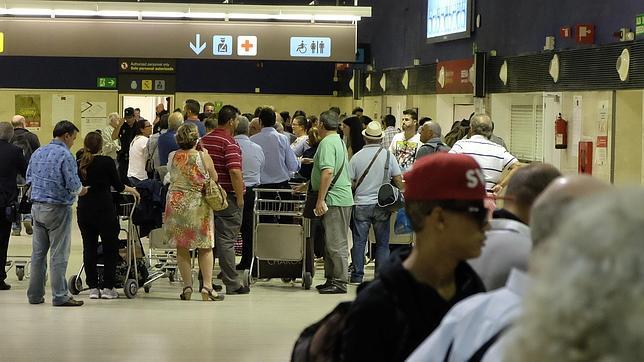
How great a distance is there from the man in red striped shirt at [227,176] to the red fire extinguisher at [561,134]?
364cm

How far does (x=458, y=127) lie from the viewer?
464 inches

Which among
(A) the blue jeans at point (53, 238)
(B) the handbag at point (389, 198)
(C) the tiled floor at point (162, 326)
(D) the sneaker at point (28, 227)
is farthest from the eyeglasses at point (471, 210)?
(D) the sneaker at point (28, 227)

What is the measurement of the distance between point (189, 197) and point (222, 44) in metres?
6.51

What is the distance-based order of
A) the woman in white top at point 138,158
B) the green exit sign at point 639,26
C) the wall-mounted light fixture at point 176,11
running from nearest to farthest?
the green exit sign at point 639,26
the woman in white top at point 138,158
the wall-mounted light fixture at point 176,11

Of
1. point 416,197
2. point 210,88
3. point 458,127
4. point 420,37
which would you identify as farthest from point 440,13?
point 416,197

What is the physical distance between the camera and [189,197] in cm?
1012

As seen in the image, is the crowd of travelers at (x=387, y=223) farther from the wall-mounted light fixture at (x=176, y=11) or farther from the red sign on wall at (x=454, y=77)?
the wall-mounted light fixture at (x=176, y=11)

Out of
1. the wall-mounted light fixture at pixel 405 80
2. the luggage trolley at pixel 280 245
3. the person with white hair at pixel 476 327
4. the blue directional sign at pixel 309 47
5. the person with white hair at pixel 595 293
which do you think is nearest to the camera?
the person with white hair at pixel 595 293

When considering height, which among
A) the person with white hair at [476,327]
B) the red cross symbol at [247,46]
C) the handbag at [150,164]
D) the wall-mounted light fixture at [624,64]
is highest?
the red cross symbol at [247,46]

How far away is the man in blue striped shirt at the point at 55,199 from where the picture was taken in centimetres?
977

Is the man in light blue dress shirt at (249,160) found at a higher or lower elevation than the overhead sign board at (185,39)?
lower

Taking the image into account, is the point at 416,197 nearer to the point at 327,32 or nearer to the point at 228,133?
the point at 228,133

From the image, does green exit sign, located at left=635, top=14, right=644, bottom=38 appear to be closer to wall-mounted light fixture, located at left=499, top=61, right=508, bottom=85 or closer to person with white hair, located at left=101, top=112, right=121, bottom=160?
A: wall-mounted light fixture, located at left=499, top=61, right=508, bottom=85

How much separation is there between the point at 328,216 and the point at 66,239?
2507 mm
